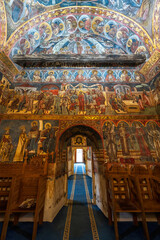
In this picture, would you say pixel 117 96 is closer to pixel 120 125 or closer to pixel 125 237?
pixel 120 125

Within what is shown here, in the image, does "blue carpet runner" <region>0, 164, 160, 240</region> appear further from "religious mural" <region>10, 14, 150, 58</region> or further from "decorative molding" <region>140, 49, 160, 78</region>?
"religious mural" <region>10, 14, 150, 58</region>

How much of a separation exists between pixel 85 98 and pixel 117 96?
1.84 meters

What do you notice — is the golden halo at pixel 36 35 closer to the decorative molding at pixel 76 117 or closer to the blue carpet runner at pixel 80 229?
the decorative molding at pixel 76 117

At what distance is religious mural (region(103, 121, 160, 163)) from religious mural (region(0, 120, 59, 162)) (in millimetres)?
2712

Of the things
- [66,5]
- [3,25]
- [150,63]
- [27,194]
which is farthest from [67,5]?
[27,194]

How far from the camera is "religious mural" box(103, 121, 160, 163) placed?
5020mm

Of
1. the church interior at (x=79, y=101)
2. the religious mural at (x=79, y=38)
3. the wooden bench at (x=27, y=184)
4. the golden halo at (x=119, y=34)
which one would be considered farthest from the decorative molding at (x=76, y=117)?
the golden halo at (x=119, y=34)

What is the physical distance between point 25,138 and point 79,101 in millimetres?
3355

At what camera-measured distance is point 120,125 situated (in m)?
5.57

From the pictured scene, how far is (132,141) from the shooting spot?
5.30 meters

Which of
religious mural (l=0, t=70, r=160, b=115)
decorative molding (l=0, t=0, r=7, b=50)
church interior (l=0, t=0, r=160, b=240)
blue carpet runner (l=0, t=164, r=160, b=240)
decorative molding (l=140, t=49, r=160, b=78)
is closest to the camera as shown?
blue carpet runner (l=0, t=164, r=160, b=240)

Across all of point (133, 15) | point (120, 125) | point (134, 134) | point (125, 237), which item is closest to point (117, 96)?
point (120, 125)

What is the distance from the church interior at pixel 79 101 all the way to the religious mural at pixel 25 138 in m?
0.05

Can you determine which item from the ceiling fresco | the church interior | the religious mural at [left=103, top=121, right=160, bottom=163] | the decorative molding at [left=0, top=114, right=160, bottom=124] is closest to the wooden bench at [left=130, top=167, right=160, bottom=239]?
the church interior
